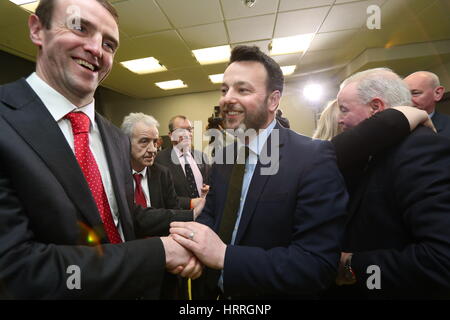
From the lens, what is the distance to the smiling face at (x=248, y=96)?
1.18 meters

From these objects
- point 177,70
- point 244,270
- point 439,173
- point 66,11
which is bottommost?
point 244,270

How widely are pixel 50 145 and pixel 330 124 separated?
1.64 meters

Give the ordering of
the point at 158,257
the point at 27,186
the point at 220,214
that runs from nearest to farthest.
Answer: the point at 27,186, the point at 158,257, the point at 220,214

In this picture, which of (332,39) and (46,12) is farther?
(332,39)

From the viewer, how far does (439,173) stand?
2.66 ft

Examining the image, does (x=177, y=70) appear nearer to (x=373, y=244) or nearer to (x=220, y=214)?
(x=220, y=214)

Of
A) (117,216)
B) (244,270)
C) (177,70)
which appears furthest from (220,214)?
(177,70)

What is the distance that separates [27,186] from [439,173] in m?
1.28

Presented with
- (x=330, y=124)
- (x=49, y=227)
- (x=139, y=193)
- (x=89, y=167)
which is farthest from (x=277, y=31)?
(x=49, y=227)

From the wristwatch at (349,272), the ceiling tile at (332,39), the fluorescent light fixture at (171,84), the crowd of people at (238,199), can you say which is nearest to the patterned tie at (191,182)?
the crowd of people at (238,199)

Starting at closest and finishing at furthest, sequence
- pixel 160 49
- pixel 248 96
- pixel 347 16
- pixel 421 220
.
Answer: pixel 421 220
pixel 248 96
pixel 347 16
pixel 160 49

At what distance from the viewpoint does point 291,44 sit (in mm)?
4262

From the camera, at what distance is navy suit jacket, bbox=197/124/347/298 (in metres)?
0.84

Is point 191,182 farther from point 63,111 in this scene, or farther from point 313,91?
point 313,91
